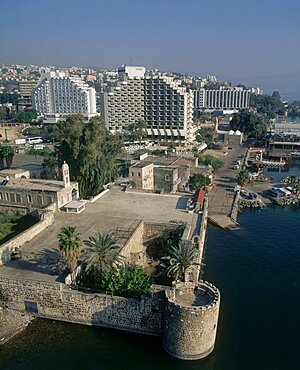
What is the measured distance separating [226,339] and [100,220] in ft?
66.2

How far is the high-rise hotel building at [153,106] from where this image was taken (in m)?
129

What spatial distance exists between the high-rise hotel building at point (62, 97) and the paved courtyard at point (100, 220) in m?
111

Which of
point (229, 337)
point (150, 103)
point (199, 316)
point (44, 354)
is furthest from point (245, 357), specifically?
point (150, 103)

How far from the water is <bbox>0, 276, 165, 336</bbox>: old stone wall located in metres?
0.82

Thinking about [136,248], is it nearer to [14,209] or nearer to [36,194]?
[36,194]

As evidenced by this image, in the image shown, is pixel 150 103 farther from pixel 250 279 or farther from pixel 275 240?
pixel 250 279

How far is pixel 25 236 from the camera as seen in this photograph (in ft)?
121

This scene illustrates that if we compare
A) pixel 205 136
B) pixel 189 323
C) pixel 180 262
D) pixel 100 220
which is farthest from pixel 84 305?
pixel 205 136

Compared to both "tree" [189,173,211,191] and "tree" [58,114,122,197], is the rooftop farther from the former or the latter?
"tree" [189,173,211,191]

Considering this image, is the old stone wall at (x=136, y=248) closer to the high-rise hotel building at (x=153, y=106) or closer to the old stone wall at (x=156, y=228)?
the old stone wall at (x=156, y=228)

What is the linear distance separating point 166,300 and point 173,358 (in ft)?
15.0

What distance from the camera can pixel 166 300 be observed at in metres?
27.6

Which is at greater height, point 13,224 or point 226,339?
point 13,224

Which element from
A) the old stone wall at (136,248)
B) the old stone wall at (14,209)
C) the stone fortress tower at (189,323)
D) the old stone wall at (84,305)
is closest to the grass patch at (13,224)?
the old stone wall at (14,209)
